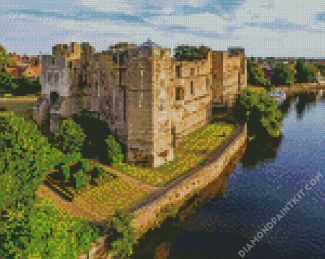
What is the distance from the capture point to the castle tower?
48.3m

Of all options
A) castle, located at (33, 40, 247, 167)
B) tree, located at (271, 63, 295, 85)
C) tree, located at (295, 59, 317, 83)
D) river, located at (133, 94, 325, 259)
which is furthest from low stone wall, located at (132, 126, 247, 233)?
tree, located at (295, 59, 317, 83)

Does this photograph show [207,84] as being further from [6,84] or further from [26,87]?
[6,84]

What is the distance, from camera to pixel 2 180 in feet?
103

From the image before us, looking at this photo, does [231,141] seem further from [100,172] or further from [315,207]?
[100,172]

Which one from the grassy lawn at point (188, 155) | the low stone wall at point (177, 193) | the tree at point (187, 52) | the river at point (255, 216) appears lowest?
the river at point (255, 216)

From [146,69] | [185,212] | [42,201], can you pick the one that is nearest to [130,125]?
[146,69]

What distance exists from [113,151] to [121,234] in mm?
16323

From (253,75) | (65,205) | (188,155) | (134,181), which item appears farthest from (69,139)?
(253,75)

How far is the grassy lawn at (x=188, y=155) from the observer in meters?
47.2

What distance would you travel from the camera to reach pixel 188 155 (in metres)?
56.0

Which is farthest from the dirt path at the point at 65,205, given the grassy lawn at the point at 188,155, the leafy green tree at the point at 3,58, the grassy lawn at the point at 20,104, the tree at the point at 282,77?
the tree at the point at 282,77

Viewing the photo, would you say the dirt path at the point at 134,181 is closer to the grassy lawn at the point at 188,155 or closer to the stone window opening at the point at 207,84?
the grassy lawn at the point at 188,155

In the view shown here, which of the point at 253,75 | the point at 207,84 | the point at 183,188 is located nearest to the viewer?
the point at 183,188

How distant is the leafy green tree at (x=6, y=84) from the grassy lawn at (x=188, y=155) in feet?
114
